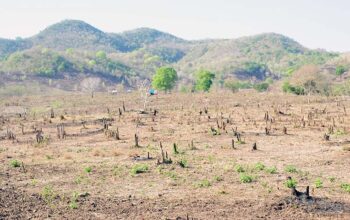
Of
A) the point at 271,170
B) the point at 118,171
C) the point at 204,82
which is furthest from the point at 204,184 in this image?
the point at 204,82

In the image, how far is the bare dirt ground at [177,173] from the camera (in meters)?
17.7

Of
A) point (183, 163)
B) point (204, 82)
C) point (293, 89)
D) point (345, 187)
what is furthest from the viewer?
point (204, 82)

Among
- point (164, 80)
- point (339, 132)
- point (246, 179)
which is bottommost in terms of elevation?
point (246, 179)

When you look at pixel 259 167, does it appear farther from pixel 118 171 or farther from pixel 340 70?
pixel 340 70

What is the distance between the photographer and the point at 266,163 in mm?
25406

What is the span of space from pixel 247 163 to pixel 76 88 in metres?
111

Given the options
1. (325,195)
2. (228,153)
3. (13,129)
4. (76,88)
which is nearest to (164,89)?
(76,88)

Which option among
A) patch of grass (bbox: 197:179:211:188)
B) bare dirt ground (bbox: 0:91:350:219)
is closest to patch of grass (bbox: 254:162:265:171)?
bare dirt ground (bbox: 0:91:350:219)

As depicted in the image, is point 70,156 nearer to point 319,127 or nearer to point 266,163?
point 266,163

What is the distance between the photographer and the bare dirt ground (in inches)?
696

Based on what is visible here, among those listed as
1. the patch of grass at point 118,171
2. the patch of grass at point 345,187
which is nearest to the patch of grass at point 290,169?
the patch of grass at point 345,187

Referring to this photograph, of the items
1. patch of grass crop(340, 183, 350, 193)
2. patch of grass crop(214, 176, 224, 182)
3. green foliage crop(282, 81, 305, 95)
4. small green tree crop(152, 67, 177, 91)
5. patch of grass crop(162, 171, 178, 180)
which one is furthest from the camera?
small green tree crop(152, 67, 177, 91)

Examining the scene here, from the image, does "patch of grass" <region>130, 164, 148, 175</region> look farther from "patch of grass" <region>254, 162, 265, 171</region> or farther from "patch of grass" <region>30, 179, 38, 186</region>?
"patch of grass" <region>254, 162, 265, 171</region>

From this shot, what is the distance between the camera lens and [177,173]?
23.3m
